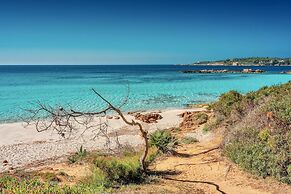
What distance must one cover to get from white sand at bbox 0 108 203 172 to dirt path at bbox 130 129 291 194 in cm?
448

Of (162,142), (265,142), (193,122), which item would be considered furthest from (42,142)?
(265,142)

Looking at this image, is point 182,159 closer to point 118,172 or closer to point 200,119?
point 118,172

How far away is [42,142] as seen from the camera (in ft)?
64.9

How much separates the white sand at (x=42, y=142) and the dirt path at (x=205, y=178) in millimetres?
4483

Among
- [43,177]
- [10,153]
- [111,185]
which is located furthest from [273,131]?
[10,153]

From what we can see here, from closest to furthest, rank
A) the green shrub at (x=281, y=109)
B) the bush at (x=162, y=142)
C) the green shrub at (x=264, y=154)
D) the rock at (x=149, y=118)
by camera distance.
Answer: the green shrub at (x=264, y=154) < the green shrub at (x=281, y=109) < the bush at (x=162, y=142) < the rock at (x=149, y=118)

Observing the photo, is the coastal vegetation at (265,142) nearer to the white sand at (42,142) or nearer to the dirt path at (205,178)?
the dirt path at (205,178)

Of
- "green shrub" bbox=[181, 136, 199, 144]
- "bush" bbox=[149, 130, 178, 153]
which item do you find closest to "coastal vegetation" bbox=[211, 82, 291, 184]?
"bush" bbox=[149, 130, 178, 153]

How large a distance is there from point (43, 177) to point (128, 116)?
56.7ft

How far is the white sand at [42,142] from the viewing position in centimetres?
1648

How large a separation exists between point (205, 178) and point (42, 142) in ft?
37.9

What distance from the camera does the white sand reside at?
16.5m

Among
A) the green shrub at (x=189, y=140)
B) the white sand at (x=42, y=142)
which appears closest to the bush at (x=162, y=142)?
the green shrub at (x=189, y=140)

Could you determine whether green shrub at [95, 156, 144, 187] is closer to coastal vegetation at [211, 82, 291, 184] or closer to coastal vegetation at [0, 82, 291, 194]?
coastal vegetation at [0, 82, 291, 194]
